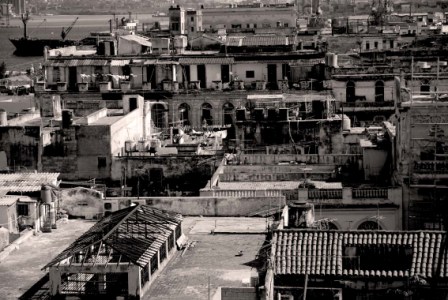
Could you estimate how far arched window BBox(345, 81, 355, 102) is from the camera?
69162 mm

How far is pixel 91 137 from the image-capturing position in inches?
2040

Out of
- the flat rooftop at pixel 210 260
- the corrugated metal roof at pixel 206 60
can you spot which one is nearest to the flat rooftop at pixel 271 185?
the flat rooftop at pixel 210 260

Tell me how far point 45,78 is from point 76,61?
8.05 feet

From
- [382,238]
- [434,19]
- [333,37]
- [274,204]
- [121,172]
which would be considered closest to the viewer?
[382,238]

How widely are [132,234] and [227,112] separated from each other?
38801mm

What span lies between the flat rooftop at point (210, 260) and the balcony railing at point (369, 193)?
5.72 m

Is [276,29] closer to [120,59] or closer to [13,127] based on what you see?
[120,59]

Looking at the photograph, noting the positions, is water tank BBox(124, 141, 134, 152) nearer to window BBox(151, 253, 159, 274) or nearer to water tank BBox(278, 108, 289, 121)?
water tank BBox(278, 108, 289, 121)

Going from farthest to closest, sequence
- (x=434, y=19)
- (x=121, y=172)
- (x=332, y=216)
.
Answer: (x=434, y=19)
(x=121, y=172)
(x=332, y=216)

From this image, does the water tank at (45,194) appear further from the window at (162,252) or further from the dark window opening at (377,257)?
the dark window opening at (377,257)

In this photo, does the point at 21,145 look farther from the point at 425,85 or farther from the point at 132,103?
the point at 425,85

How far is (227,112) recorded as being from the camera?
69875 millimetres

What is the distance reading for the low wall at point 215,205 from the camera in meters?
39.2

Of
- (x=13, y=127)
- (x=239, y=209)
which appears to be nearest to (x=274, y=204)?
(x=239, y=209)
